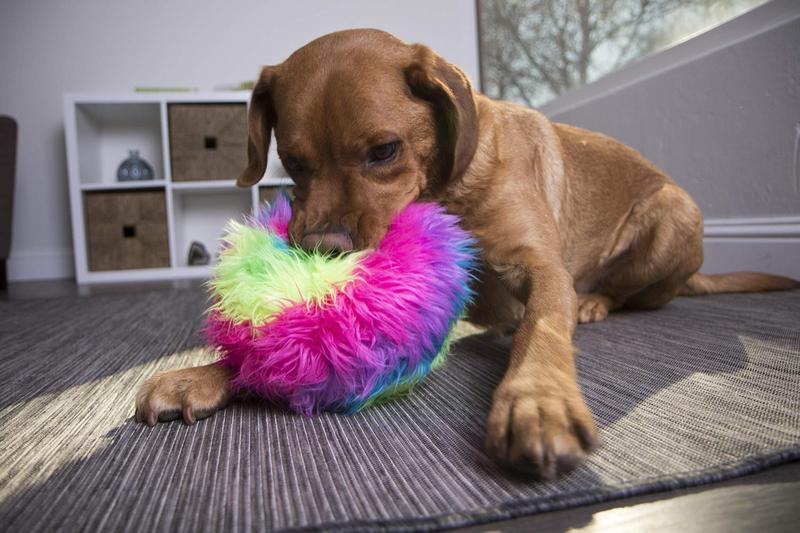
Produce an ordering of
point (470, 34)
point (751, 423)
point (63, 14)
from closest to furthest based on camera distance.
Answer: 1. point (751, 423)
2. point (63, 14)
3. point (470, 34)

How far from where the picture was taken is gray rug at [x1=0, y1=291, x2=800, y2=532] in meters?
0.74

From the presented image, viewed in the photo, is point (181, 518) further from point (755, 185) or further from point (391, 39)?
point (755, 185)

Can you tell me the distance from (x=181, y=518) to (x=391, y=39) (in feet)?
4.08

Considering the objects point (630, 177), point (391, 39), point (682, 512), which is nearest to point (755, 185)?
point (630, 177)

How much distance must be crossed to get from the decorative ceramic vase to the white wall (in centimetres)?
86

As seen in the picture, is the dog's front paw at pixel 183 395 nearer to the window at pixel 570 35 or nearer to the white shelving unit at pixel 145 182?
the window at pixel 570 35

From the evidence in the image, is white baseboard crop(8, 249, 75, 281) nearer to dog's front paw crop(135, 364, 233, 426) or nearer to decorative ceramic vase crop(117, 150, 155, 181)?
decorative ceramic vase crop(117, 150, 155, 181)

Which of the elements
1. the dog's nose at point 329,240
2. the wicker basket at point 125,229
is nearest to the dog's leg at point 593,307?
the dog's nose at point 329,240

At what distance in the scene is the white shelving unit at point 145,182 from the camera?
4.73m

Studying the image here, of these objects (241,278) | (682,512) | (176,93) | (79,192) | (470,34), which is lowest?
(682,512)

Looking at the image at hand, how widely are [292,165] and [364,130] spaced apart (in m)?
0.24

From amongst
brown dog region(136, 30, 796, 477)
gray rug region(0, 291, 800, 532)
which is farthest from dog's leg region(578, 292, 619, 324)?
gray rug region(0, 291, 800, 532)

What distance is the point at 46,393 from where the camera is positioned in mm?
1365

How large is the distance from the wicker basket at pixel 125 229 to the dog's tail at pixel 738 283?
3.99 meters
